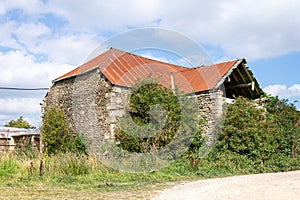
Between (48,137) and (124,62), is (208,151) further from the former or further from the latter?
(48,137)

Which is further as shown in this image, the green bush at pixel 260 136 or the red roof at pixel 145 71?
the red roof at pixel 145 71

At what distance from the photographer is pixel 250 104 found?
46.8 feet

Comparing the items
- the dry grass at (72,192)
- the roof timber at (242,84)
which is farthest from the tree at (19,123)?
the dry grass at (72,192)

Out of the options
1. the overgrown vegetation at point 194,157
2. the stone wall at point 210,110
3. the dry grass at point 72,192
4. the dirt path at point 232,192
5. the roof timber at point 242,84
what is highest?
the roof timber at point 242,84

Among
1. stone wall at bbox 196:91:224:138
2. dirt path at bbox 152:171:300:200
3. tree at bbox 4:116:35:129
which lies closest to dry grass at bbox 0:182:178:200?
dirt path at bbox 152:171:300:200

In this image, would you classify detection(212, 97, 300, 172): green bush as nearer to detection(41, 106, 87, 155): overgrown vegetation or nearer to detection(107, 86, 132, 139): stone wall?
detection(107, 86, 132, 139): stone wall

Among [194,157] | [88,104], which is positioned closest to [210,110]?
[194,157]

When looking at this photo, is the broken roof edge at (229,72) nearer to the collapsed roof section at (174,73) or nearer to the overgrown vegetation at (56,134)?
the collapsed roof section at (174,73)

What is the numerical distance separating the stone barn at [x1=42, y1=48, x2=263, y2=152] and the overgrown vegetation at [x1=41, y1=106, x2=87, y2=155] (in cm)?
37

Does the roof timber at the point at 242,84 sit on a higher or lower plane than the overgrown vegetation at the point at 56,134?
higher

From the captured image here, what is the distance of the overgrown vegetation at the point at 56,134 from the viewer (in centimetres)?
1586

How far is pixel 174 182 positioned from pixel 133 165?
2.13 meters

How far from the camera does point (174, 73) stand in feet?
58.3

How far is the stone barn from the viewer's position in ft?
48.1
